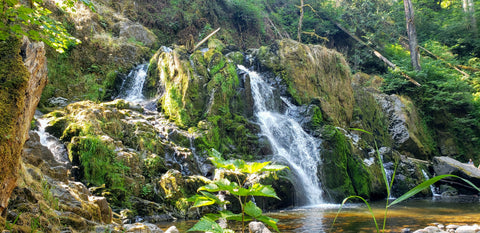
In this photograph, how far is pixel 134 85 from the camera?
1248 centimetres

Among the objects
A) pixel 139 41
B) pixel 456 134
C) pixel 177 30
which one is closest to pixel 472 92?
pixel 456 134

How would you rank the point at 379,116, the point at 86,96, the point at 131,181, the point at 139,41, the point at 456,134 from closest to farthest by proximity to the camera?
the point at 131,181 → the point at 86,96 → the point at 139,41 → the point at 379,116 → the point at 456,134

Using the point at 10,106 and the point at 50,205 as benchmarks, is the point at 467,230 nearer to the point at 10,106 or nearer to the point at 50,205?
the point at 50,205

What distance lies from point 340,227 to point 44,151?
17.8 feet

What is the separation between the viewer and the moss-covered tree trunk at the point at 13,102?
7.71ft

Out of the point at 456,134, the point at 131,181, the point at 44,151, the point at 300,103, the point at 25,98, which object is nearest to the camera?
the point at 25,98

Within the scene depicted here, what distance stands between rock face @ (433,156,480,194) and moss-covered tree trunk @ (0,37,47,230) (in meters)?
13.2

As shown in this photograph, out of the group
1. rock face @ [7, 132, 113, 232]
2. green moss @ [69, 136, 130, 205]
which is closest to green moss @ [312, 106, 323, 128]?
green moss @ [69, 136, 130, 205]

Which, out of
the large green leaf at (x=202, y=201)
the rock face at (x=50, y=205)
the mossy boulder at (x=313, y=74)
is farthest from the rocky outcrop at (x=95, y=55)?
the large green leaf at (x=202, y=201)

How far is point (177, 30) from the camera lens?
A: 18.8m

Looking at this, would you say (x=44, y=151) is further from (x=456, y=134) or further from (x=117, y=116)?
(x=456, y=134)

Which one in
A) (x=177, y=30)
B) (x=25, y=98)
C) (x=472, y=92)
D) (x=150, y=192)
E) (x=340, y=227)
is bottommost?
(x=340, y=227)

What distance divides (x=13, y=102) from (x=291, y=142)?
930 centimetres

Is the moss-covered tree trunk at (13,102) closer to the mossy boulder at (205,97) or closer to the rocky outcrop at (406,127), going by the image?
the mossy boulder at (205,97)
